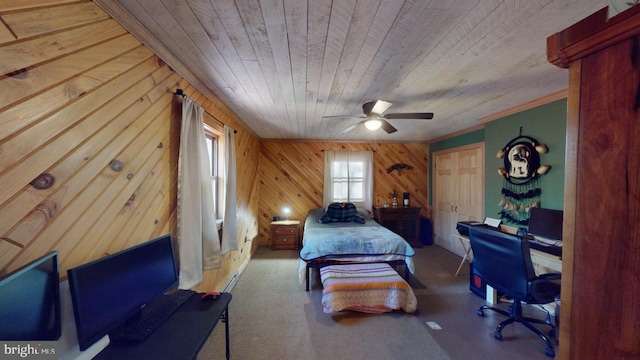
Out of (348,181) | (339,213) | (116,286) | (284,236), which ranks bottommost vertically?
(284,236)

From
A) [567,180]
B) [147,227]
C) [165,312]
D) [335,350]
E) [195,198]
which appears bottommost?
[335,350]

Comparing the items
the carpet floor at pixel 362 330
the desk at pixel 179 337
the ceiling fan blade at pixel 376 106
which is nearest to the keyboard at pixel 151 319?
the desk at pixel 179 337

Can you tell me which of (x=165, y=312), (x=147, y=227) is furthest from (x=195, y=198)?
(x=165, y=312)

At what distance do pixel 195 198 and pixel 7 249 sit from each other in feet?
3.49

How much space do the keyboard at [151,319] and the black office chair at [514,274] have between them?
8.43 ft

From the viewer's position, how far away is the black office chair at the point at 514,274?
1.87 metres

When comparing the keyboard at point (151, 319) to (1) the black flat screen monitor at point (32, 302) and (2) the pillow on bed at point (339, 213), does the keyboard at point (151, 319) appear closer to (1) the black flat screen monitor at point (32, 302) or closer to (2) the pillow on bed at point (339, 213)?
(1) the black flat screen monitor at point (32, 302)

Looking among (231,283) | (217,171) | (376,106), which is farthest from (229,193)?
(376,106)

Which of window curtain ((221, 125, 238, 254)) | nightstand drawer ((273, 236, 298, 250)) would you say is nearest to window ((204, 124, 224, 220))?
window curtain ((221, 125, 238, 254))

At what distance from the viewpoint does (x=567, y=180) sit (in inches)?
21.0

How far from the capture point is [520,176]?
284 centimetres

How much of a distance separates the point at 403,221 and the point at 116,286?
4.57m

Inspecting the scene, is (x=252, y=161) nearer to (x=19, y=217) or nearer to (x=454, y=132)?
(x=19, y=217)

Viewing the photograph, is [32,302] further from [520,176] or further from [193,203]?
[520,176]
